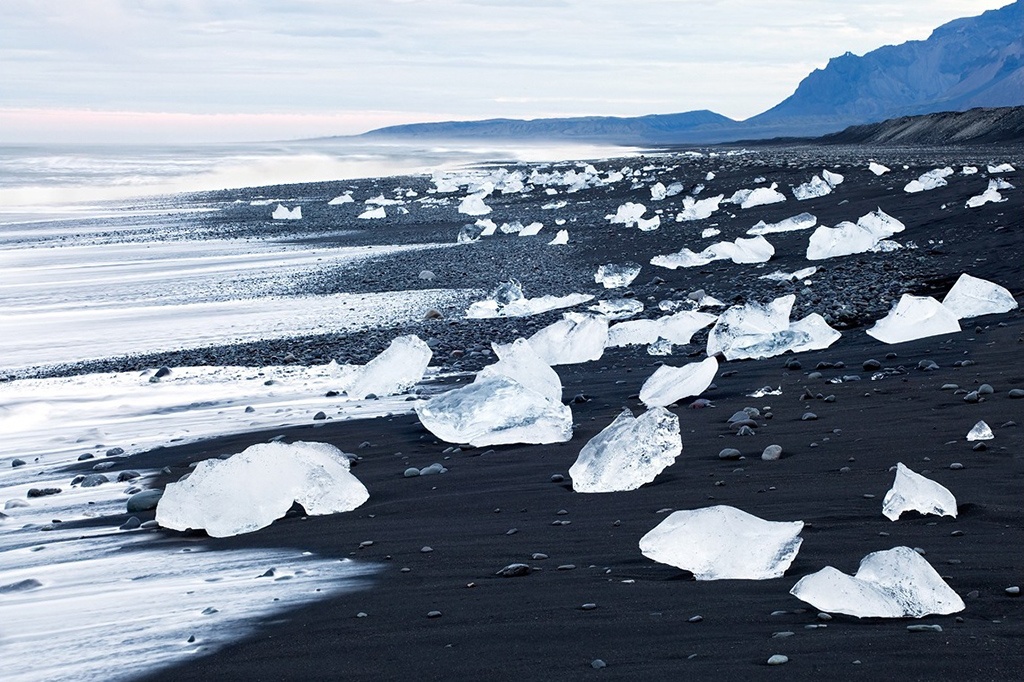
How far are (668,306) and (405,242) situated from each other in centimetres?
960

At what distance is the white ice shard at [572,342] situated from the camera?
26.2 feet

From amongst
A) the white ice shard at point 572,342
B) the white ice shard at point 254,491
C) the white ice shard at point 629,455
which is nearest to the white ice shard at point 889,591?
the white ice shard at point 629,455

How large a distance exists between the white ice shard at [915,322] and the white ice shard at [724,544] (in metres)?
4.15

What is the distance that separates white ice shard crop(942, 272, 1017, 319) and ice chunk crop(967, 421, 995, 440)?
3.43 m

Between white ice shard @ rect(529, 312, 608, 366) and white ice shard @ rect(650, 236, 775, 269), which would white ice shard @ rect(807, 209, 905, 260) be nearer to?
white ice shard @ rect(650, 236, 775, 269)

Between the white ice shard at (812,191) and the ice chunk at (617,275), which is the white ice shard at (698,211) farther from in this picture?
the ice chunk at (617,275)

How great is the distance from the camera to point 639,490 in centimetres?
456

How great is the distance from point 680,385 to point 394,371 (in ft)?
6.90

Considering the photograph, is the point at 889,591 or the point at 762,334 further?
the point at 762,334

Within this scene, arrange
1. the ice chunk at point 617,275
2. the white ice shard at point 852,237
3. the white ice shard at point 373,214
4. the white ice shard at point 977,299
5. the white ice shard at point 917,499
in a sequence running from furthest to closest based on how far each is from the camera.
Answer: the white ice shard at point 373,214, the ice chunk at point 617,275, the white ice shard at point 852,237, the white ice shard at point 977,299, the white ice shard at point 917,499

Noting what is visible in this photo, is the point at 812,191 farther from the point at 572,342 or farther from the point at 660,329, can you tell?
the point at 572,342

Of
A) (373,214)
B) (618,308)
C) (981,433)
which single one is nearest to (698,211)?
(618,308)

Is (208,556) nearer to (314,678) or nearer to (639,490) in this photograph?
(314,678)

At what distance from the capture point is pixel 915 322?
24.2 feet
